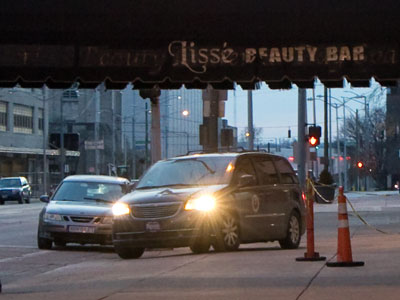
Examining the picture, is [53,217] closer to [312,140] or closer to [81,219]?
[81,219]

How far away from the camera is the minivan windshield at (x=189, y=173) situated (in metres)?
16.9

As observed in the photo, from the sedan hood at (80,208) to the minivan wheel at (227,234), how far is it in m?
3.90

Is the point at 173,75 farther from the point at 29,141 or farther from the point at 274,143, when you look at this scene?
the point at 274,143

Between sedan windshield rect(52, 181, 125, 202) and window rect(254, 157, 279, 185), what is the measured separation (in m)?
4.19

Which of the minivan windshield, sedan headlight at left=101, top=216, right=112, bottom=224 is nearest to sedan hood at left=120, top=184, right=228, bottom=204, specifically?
the minivan windshield

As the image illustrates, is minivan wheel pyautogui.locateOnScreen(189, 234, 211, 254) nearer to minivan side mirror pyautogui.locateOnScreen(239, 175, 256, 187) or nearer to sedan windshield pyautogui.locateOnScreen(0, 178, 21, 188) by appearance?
minivan side mirror pyautogui.locateOnScreen(239, 175, 256, 187)

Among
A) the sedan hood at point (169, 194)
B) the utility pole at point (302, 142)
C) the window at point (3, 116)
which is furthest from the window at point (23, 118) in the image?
the sedan hood at point (169, 194)

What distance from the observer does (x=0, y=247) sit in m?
20.7

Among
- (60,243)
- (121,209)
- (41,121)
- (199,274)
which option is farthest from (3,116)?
(199,274)

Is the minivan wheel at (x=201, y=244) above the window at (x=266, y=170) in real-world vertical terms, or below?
below

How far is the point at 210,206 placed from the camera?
15984 mm

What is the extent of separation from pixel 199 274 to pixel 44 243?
26.0 ft

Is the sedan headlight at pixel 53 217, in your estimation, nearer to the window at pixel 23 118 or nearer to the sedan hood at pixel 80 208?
the sedan hood at pixel 80 208

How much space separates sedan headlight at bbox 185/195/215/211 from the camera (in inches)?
628
